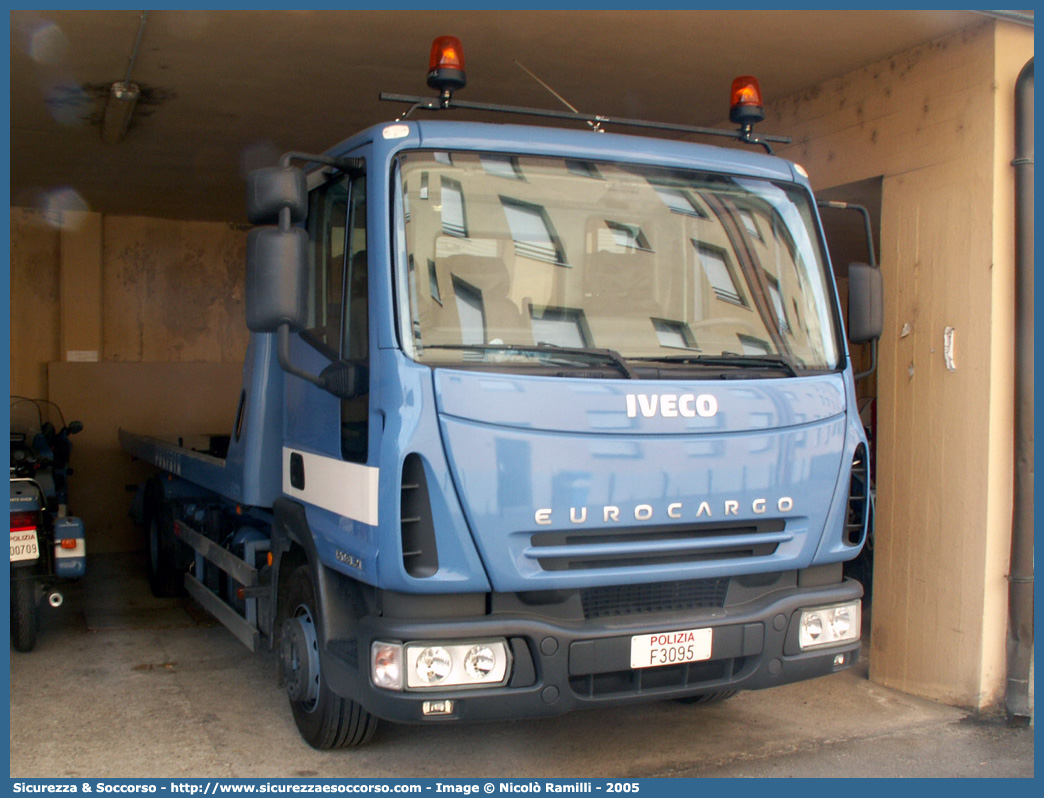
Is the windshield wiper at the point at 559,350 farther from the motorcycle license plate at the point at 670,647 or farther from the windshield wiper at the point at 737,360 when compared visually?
the motorcycle license plate at the point at 670,647

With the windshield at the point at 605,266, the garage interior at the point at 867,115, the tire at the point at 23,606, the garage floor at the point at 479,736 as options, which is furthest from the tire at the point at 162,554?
the windshield at the point at 605,266

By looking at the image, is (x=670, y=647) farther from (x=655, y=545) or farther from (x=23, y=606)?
(x=23, y=606)

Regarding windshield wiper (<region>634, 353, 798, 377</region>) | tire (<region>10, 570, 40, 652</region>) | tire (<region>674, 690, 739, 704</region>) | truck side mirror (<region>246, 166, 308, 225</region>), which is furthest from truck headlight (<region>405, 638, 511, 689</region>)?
tire (<region>10, 570, 40, 652</region>)

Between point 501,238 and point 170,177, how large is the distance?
5.93 meters

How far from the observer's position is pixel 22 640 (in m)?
5.89

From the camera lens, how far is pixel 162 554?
297 inches

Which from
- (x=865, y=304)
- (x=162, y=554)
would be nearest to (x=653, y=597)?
(x=865, y=304)

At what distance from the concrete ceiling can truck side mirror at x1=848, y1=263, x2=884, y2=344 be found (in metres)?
1.39

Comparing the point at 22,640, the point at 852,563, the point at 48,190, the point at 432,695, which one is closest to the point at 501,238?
the point at 432,695

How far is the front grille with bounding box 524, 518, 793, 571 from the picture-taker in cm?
352

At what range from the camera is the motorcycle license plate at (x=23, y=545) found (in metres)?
5.73

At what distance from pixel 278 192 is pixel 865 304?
2.59 metres

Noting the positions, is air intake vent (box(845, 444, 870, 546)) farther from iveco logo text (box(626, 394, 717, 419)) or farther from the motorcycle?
the motorcycle

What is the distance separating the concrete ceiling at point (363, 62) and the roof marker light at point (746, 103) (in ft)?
1.57
